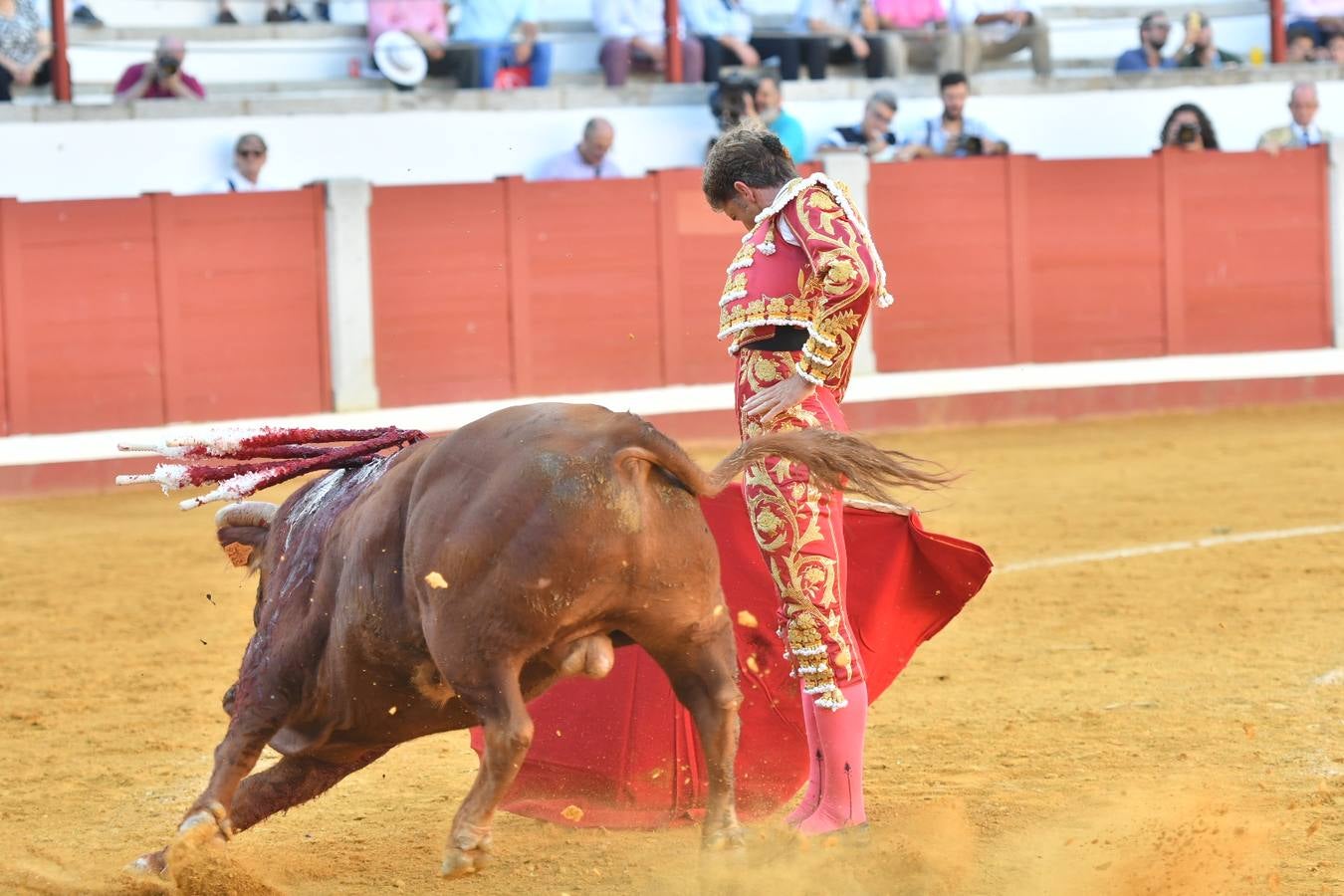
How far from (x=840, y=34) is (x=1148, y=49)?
202cm

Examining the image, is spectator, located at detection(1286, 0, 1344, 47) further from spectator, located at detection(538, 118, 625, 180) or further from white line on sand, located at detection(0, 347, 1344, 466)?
spectator, located at detection(538, 118, 625, 180)

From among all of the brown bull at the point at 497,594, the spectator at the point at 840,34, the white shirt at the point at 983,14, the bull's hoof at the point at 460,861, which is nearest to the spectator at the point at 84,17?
the spectator at the point at 840,34

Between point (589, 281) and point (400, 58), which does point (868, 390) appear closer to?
point (589, 281)

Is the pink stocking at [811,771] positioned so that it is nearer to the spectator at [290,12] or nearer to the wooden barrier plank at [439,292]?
the wooden barrier plank at [439,292]

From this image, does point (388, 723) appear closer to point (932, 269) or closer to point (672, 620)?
point (672, 620)

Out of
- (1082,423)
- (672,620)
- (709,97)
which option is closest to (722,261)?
(709,97)

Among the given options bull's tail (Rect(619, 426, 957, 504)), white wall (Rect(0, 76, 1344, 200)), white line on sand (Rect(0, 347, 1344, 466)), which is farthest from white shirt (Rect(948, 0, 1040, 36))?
bull's tail (Rect(619, 426, 957, 504))

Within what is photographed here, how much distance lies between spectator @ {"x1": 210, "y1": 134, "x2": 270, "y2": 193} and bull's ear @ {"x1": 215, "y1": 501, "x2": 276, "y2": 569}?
593cm

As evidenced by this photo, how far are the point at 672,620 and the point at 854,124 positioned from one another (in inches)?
324

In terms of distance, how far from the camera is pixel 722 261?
9898 mm

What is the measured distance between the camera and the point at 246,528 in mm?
3432

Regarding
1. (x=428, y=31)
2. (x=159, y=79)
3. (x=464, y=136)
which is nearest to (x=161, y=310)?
(x=159, y=79)

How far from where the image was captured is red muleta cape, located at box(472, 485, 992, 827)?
3.45 meters

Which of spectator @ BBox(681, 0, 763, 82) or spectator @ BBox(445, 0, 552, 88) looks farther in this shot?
spectator @ BBox(681, 0, 763, 82)
